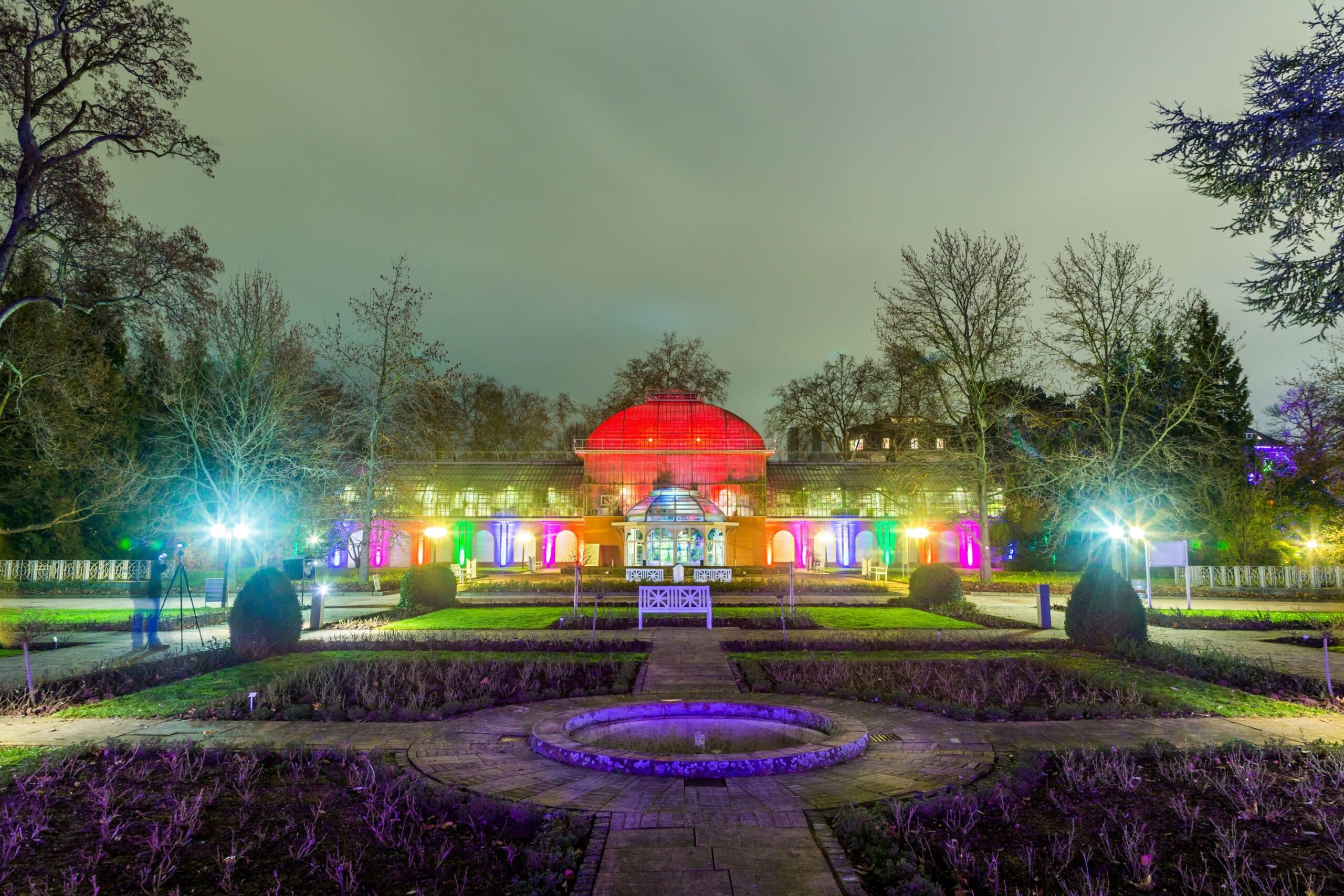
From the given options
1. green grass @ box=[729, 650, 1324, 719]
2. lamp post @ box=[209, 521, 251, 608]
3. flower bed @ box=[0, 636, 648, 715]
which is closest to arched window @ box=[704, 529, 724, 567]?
lamp post @ box=[209, 521, 251, 608]

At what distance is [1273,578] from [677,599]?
80.7ft

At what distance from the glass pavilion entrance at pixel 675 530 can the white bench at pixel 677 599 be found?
55.5ft

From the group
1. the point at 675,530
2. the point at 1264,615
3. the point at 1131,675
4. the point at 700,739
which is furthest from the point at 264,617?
the point at 675,530

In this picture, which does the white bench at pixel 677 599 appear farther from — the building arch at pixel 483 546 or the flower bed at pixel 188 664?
the building arch at pixel 483 546

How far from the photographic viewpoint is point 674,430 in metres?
38.4

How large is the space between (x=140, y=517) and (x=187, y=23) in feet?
86.1

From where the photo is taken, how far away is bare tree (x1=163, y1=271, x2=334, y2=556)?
910 inches

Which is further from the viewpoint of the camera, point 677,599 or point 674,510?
point 674,510

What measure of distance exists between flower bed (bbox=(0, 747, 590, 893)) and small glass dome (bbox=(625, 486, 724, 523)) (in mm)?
28288

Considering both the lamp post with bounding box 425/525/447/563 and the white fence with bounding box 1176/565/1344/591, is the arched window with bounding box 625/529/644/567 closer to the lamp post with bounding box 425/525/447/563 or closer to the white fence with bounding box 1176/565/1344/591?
the lamp post with bounding box 425/525/447/563

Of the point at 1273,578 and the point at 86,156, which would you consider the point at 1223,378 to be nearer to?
the point at 1273,578

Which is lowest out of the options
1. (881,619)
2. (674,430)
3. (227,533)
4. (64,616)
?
(64,616)

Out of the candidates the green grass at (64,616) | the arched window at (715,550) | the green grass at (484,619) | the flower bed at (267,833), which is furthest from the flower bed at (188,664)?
the arched window at (715,550)

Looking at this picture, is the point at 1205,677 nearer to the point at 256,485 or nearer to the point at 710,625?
the point at 710,625
